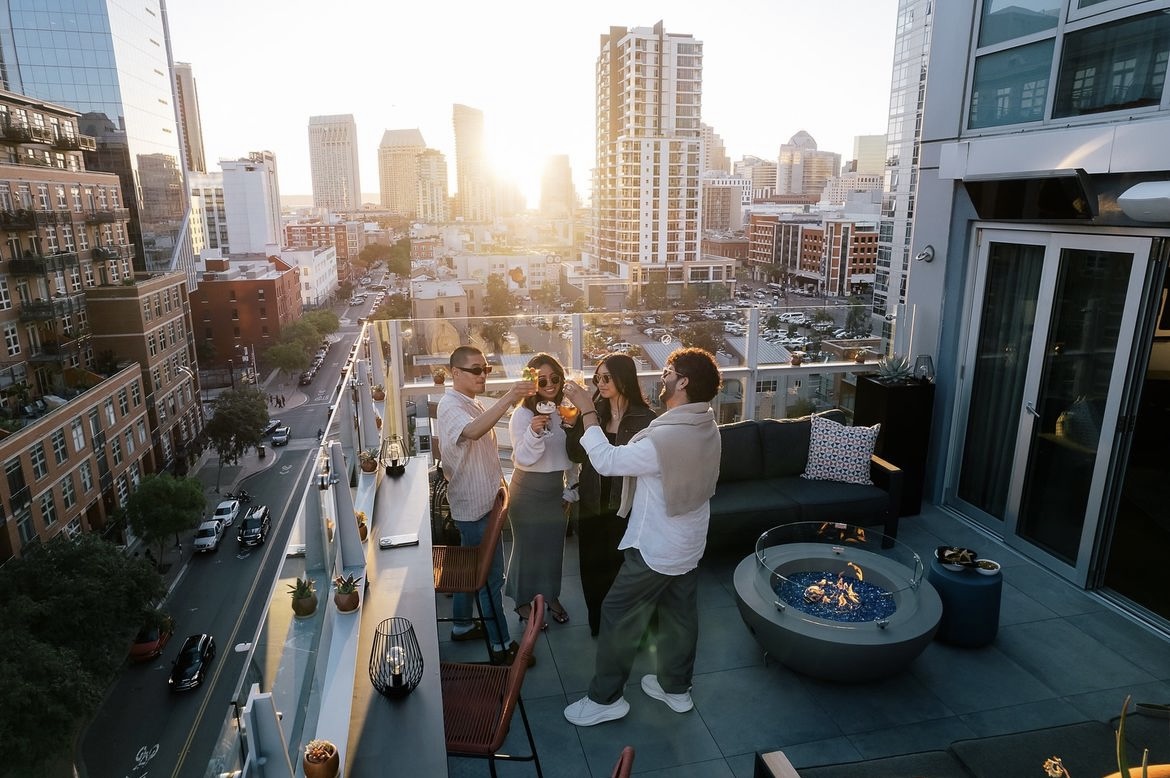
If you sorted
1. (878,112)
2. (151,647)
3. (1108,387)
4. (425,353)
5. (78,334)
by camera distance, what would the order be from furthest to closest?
(878,112)
(78,334)
(151,647)
(425,353)
(1108,387)

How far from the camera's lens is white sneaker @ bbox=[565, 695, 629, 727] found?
2.88 metres

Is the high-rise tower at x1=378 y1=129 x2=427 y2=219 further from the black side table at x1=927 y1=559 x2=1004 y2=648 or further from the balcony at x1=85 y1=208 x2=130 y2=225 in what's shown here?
the black side table at x1=927 y1=559 x2=1004 y2=648

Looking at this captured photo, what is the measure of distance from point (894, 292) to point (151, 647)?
58.0 meters

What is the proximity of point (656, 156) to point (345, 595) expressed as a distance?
219ft

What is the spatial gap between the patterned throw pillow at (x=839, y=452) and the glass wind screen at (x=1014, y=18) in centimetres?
275

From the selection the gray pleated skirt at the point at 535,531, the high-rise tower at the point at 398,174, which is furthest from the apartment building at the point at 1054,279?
the high-rise tower at the point at 398,174

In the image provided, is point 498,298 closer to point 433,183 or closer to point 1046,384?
point 1046,384

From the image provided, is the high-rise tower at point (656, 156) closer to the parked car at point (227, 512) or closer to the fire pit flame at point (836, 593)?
the parked car at point (227, 512)

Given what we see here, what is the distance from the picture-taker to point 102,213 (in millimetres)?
31750

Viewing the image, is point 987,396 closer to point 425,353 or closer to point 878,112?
point 425,353

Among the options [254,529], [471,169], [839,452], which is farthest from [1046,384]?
[471,169]

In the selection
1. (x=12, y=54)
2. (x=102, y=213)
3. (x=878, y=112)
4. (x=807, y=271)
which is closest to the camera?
(x=102, y=213)

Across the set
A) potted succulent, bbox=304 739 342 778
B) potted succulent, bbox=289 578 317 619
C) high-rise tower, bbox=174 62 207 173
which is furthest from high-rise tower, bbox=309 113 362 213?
potted succulent, bbox=304 739 342 778

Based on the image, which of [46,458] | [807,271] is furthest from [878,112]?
[46,458]
